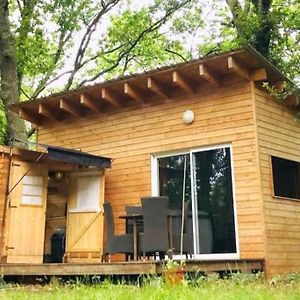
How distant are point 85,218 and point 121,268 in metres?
2.70

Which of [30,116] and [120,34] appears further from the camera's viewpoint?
[120,34]

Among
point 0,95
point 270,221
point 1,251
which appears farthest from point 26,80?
point 270,221

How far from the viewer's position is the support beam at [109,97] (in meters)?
8.39

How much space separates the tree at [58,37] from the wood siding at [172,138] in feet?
9.51

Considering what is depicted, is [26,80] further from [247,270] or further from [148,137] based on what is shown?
[247,270]

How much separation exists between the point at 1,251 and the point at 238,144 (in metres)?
4.10

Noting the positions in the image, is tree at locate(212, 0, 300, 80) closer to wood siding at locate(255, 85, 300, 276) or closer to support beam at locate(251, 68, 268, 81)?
wood siding at locate(255, 85, 300, 276)

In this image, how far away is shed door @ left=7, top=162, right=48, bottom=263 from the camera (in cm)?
755

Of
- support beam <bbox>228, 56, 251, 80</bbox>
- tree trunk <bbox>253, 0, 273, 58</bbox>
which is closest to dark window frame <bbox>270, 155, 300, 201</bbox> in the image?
support beam <bbox>228, 56, 251, 80</bbox>

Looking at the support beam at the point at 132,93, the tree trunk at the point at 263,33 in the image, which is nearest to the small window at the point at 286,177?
the support beam at the point at 132,93

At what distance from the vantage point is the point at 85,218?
8.27m

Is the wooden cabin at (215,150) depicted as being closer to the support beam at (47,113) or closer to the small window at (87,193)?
the small window at (87,193)

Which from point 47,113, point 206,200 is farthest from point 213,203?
point 47,113

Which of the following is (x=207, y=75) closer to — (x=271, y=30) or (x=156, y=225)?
(x=156, y=225)
